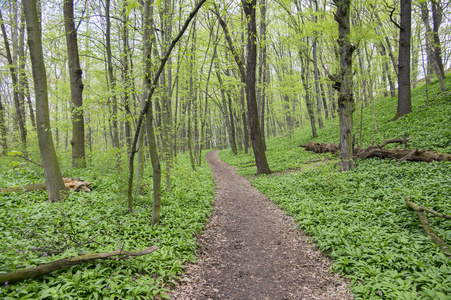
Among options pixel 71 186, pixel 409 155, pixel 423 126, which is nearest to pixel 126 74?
pixel 71 186

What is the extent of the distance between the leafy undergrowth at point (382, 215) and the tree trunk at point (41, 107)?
6429mm

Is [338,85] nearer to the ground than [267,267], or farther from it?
farther from it

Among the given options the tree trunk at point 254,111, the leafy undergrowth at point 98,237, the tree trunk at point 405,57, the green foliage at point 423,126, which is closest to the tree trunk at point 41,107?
the leafy undergrowth at point 98,237

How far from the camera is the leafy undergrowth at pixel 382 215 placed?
3260mm

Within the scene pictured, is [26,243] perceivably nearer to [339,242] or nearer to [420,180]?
[339,242]

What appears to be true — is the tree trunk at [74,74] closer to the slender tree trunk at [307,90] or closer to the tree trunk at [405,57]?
the slender tree trunk at [307,90]

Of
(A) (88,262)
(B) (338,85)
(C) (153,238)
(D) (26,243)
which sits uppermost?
(B) (338,85)

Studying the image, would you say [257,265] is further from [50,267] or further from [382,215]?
[50,267]

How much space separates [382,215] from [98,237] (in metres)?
6.13

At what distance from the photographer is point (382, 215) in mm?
5086

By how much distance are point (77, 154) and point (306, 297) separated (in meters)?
9.80

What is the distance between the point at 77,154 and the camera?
9.30m

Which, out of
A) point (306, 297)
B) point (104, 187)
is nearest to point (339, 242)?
point (306, 297)

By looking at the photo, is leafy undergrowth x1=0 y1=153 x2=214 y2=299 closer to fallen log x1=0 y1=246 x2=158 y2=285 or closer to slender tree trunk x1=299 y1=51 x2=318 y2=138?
fallen log x1=0 y1=246 x2=158 y2=285
